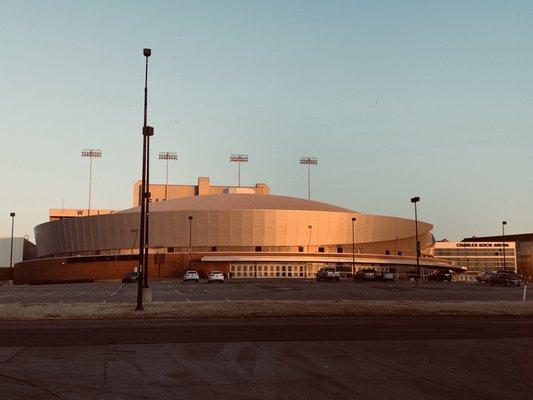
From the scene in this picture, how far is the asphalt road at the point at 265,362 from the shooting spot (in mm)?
9039

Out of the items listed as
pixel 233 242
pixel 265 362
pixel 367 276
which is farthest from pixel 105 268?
pixel 265 362

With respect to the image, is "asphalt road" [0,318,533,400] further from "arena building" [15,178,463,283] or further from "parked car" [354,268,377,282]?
"arena building" [15,178,463,283]

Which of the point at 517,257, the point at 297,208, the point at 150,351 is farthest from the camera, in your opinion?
the point at 517,257

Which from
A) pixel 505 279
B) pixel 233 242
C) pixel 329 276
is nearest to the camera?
pixel 505 279

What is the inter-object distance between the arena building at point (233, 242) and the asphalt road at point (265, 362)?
3503 inches

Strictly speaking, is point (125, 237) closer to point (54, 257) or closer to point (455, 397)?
point (54, 257)

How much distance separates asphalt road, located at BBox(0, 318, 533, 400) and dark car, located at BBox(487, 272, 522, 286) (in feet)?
158

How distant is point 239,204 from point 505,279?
70077 mm

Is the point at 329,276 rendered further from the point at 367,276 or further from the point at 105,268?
the point at 105,268

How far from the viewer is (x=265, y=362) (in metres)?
11.8

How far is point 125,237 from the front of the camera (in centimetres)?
11762

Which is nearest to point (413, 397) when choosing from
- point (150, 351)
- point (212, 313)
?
point (150, 351)

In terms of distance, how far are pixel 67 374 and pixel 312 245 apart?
10877cm

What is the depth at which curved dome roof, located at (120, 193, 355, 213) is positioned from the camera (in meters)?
123
